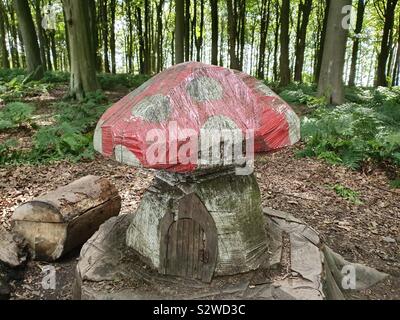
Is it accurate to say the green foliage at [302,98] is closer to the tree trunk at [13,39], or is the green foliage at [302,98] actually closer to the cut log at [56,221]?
the cut log at [56,221]

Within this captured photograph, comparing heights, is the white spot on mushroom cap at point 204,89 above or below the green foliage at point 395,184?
above

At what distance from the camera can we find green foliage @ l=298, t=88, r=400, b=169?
20.9 feet

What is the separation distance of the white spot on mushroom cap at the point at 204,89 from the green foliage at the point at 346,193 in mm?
3561

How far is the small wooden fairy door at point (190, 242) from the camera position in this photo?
8.97 feet

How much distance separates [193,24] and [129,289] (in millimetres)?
20600

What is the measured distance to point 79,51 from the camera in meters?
→ 9.48

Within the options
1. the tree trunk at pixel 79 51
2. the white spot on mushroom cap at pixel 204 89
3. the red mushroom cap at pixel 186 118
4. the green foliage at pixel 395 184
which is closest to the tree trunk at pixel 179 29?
the tree trunk at pixel 79 51

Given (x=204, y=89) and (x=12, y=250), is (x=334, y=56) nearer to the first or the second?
(x=204, y=89)

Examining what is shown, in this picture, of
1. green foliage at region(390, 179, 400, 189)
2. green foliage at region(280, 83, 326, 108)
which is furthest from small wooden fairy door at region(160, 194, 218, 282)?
green foliage at region(280, 83, 326, 108)

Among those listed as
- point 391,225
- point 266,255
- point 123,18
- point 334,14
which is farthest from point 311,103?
point 123,18

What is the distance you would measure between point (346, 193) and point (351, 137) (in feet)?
5.93

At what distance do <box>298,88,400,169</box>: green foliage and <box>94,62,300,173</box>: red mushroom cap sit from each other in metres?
4.16

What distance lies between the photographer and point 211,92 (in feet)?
8.43

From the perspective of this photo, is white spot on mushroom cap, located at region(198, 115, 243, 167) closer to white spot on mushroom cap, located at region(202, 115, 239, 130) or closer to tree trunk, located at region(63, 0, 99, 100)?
white spot on mushroom cap, located at region(202, 115, 239, 130)
